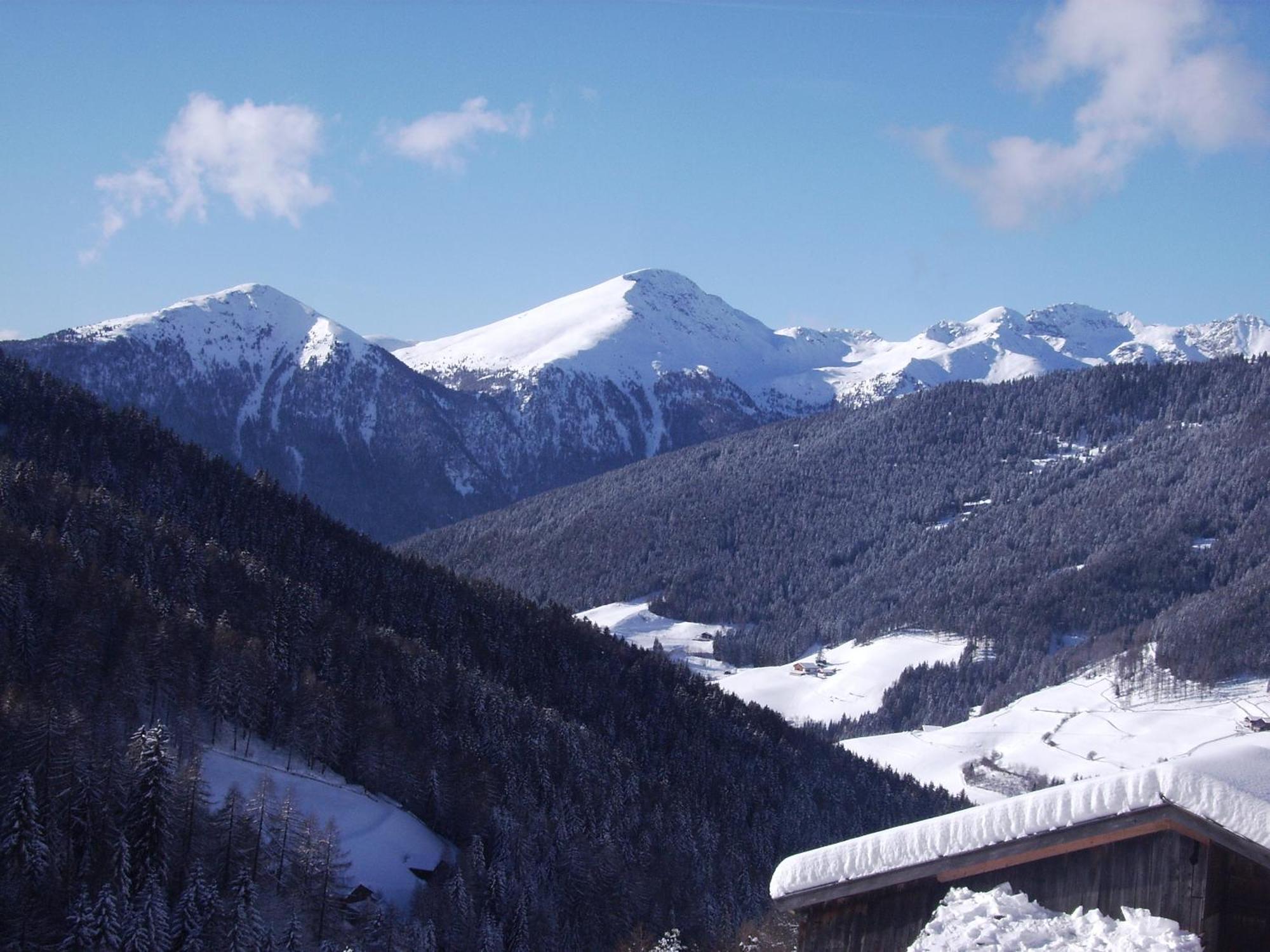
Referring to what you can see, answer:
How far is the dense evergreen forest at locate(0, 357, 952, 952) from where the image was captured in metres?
59.1

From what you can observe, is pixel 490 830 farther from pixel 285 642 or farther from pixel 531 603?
pixel 531 603

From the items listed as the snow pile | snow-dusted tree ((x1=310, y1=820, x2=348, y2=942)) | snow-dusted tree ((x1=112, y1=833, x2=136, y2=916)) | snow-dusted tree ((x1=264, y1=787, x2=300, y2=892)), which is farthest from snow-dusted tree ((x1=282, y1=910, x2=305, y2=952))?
the snow pile

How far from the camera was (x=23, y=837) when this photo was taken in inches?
2178

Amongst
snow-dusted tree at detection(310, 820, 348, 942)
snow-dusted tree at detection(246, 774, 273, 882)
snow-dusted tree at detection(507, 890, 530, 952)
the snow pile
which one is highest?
the snow pile

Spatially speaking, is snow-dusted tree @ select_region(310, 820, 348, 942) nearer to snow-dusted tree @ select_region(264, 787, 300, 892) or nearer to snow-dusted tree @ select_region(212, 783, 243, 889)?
snow-dusted tree @ select_region(264, 787, 300, 892)

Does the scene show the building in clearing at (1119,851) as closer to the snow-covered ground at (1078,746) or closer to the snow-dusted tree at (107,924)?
the snow-dusted tree at (107,924)

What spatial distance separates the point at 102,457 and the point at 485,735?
218ft

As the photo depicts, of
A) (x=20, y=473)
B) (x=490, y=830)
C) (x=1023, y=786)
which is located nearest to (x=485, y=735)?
(x=490, y=830)

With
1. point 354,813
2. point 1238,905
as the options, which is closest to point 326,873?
point 354,813

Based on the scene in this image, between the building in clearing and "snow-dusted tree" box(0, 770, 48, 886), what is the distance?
54377 millimetres

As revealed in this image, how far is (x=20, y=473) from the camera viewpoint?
384ft

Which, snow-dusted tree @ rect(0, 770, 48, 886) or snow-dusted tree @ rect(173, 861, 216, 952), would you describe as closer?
snow-dusted tree @ rect(173, 861, 216, 952)

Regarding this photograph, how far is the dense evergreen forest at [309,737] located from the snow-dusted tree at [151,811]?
134 mm

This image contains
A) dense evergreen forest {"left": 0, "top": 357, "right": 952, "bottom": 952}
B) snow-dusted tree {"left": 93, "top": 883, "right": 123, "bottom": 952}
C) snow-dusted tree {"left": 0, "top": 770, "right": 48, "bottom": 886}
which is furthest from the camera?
dense evergreen forest {"left": 0, "top": 357, "right": 952, "bottom": 952}
